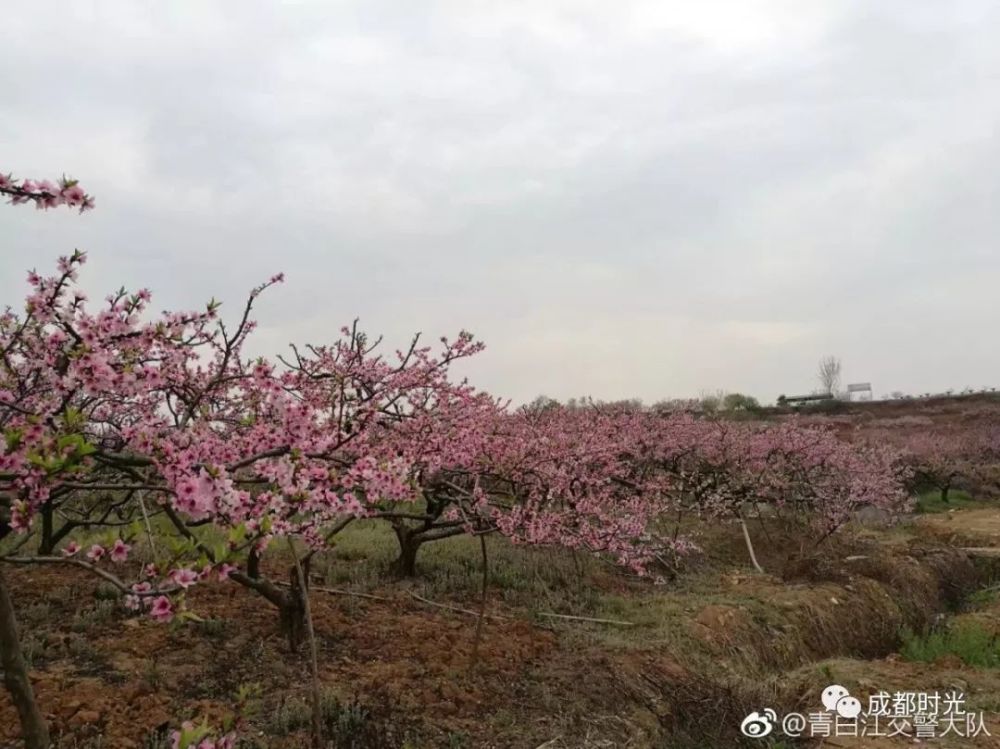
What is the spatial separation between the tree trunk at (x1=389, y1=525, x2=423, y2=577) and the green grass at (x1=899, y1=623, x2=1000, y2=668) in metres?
6.11

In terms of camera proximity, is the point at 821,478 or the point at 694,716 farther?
the point at 821,478

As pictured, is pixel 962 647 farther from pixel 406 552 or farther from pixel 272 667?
pixel 272 667

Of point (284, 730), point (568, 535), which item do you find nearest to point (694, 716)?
point (568, 535)

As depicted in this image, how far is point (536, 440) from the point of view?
8586mm

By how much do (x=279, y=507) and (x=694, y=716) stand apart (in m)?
3.97

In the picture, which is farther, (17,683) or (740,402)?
(740,402)

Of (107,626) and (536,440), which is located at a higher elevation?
(536,440)

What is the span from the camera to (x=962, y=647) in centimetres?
822

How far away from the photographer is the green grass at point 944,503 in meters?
21.8

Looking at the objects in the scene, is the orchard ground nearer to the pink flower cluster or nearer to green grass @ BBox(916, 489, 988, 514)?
the pink flower cluster

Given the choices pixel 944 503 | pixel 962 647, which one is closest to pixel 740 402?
pixel 944 503

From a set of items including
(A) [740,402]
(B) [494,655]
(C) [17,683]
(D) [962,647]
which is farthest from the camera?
(A) [740,402]

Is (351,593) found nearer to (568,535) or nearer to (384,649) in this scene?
(384,649)

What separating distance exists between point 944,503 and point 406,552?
831 inches
